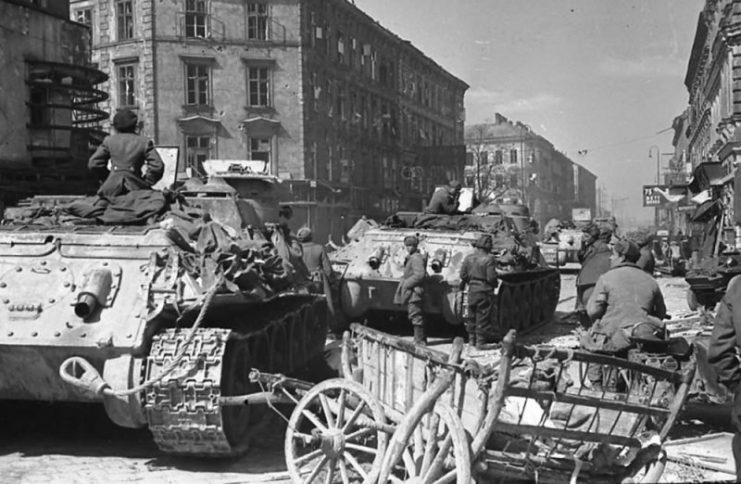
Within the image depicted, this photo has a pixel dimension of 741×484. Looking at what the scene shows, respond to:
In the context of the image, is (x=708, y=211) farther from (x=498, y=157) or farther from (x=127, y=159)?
(x=498, y=157)

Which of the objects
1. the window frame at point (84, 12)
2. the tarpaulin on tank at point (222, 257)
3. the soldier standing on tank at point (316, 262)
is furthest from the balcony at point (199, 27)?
the tarpaulin on tank at point (222, 257)

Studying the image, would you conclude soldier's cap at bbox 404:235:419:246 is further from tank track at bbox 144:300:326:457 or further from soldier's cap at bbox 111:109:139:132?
tank track at bbox 144:300:326:457

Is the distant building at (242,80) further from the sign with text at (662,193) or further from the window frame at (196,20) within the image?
the sign with text at (662,193)

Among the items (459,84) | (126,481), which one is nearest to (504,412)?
(126,481)

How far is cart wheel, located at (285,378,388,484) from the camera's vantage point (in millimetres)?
4637

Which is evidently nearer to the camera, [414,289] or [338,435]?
[338,435]

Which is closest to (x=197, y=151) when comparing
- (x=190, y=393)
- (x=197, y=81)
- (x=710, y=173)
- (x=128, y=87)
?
(x=197, y=81)

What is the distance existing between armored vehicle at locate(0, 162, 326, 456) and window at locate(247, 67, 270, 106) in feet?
87.8

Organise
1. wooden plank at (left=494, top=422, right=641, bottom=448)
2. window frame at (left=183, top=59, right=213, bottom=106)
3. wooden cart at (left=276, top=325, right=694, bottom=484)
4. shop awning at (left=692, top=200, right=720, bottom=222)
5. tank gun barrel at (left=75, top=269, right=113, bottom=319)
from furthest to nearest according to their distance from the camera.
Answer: window frame at (left=183, top=59, right=213, bottom=106) → shop awning at (left=692, top=200, right=720, bottom=222) → tank gun barrel at (left=75, top=269, right=113, bottom=319) → wooden plank at (left=494, top=422, right=641, bottom=448) → wooden cart at (left=276, top=325, right=694, bottom=484)

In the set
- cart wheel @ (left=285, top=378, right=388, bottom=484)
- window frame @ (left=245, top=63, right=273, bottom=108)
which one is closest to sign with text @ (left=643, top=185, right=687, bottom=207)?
window frame @ (left=245, top=63, right=273, bottom=108)

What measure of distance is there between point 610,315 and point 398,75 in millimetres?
40089

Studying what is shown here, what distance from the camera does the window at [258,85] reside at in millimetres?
32969

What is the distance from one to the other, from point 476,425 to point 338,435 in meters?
0.83

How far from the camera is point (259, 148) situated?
32906mm
